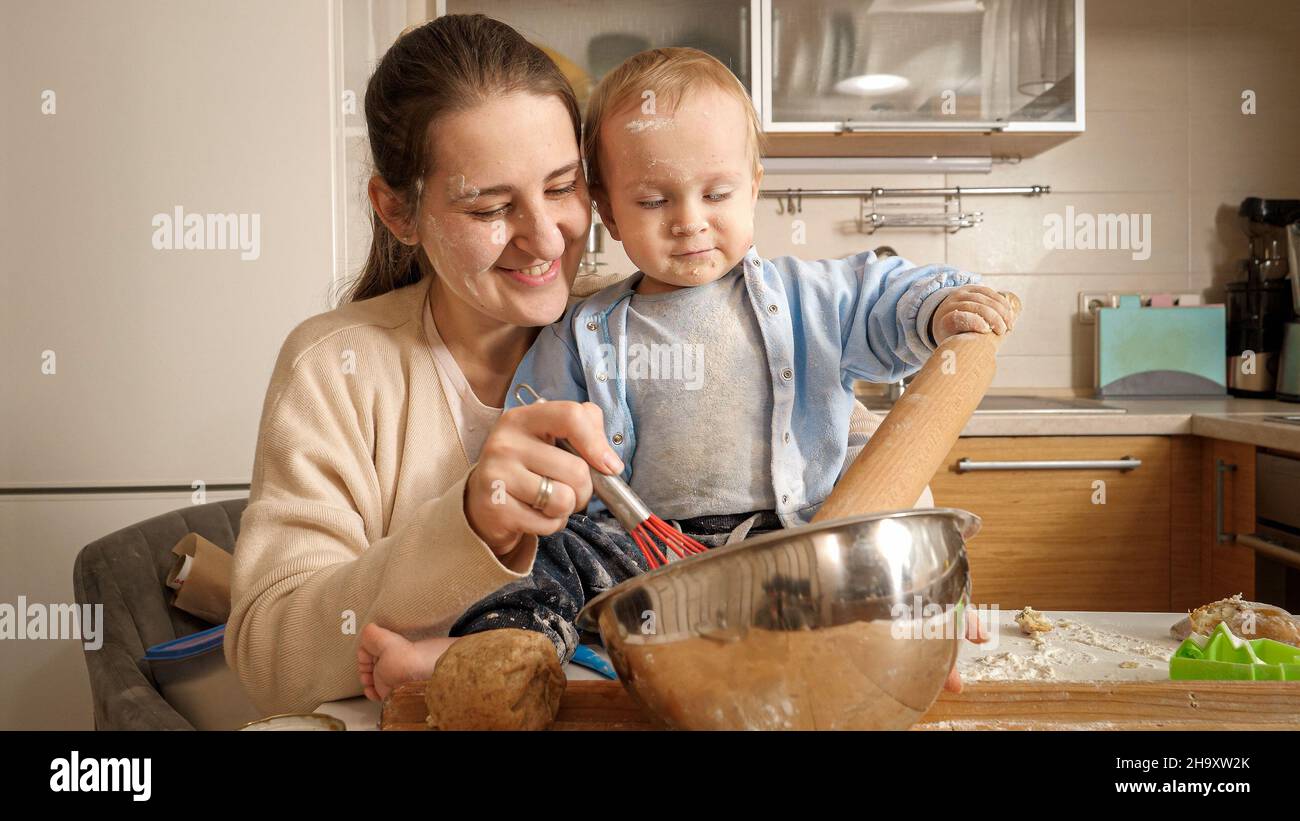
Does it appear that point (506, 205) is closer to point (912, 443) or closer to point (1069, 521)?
point (912, 443)

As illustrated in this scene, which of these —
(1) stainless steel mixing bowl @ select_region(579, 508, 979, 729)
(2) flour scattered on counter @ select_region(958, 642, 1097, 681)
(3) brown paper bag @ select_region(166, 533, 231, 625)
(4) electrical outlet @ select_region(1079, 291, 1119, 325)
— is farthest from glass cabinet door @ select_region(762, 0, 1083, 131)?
(1) stainless steel mixing bowl @ select_region(579, 508, 979, 729)

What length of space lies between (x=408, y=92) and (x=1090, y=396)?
2.36m

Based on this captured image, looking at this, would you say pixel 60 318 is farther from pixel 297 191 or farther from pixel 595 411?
pixel 595 411

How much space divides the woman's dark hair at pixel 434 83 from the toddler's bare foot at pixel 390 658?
0.43 metres

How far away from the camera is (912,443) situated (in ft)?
2.13

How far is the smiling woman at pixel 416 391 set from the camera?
2.34ft

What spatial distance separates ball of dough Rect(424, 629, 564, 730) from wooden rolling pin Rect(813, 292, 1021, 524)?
7.6 inches

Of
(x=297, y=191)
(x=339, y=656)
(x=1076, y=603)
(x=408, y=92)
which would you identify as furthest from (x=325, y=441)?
(x=1076, y=603)

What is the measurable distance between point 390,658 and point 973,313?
516 mm

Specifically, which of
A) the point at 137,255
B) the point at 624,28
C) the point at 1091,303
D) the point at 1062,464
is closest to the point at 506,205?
the point at 137,255

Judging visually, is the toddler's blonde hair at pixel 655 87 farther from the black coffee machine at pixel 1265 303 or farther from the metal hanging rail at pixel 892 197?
the black coffee machine at pixel 1265 303

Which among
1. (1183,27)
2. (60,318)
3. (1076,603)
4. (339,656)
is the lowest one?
(1076,603)

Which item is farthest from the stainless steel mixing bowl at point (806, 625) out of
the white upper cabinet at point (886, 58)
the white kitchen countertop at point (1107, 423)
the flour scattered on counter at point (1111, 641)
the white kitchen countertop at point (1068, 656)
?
the white upper cabinet at point (886, 58)

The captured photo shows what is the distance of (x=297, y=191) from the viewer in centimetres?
202
